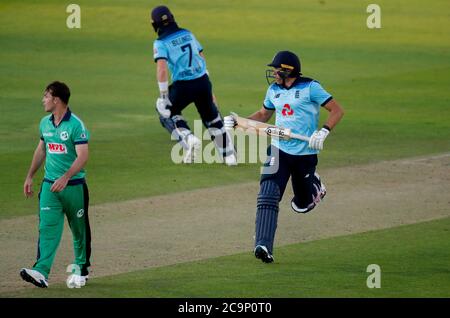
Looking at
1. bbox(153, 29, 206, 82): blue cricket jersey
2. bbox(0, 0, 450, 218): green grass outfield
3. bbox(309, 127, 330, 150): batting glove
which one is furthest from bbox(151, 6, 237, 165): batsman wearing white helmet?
bbox(309, 127, 330, 150): batting glove

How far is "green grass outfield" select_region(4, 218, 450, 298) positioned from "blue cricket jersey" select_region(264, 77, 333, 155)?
1.16m

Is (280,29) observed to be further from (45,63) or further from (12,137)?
(12,137)

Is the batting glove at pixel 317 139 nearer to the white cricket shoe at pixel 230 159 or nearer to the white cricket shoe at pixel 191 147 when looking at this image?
the white cricket shoe at pixel 230 159

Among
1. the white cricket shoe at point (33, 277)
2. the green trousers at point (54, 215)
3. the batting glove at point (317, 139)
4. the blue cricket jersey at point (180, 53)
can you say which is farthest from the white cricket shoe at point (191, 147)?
the white cricket shoe at point (33, 277)

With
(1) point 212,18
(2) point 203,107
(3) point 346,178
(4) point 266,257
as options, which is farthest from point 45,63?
(4) point 266,257

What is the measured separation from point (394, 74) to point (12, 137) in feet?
31.4

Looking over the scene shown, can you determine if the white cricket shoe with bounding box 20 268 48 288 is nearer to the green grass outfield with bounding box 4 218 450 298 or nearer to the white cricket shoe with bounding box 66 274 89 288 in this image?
the green grass outfield with bounding box 4 218 450 298

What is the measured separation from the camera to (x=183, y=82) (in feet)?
59.7

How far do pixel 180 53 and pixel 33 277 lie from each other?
711 cm

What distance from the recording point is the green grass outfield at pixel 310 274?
38.1 ft

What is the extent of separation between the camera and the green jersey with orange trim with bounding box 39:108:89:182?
1162cm

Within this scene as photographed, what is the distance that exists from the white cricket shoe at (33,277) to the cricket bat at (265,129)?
112 inches

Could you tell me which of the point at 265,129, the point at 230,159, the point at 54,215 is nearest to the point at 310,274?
the point at 265,129
